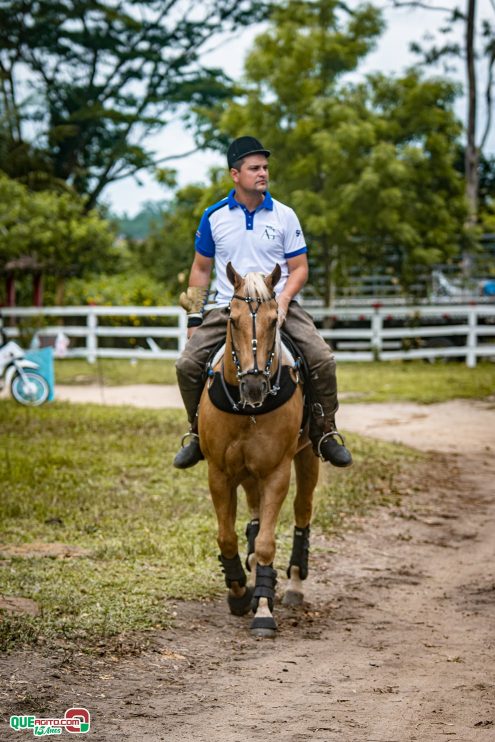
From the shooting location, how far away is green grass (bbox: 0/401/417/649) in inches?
262

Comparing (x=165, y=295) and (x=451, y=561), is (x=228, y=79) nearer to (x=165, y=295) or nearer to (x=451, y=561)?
(x=165, y=295)

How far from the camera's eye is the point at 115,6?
35.1 m

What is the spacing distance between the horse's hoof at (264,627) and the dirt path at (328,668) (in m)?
0.07

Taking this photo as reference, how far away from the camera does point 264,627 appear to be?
6.41 metres

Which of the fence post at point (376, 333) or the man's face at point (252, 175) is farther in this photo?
the fence post at point (376, 333)

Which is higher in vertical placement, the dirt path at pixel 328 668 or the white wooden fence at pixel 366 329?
the white wooden fence at pixel 366 329

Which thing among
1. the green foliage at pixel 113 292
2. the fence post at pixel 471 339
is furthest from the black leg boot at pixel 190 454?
the green foliage at pixel 113 292

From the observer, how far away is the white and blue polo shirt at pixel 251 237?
6.75 m

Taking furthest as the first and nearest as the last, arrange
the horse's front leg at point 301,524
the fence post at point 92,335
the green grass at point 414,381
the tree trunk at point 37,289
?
the tree trunk at point 37,289, the fence post at point 92,335, the green grass at point 414,381, the horse's front leg at point 301,524

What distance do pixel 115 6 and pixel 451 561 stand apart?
30.2 m

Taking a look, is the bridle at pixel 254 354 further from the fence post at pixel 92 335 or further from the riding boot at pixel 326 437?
the fence post at pixel 92 335

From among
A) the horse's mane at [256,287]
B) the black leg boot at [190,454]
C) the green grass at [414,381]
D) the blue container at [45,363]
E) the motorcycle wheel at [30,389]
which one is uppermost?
the horse's mane at [256,287]

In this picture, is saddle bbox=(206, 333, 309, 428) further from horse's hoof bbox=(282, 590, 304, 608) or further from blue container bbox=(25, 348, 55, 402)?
blue container bbox=(25, 348, 55, 402)

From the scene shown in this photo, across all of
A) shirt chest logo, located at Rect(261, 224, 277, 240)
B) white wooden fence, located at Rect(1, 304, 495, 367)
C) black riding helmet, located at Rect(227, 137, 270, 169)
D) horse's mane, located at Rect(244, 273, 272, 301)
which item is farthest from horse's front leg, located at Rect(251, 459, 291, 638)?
white wooden fence, located at Rect(1, 304, 495, 367)
